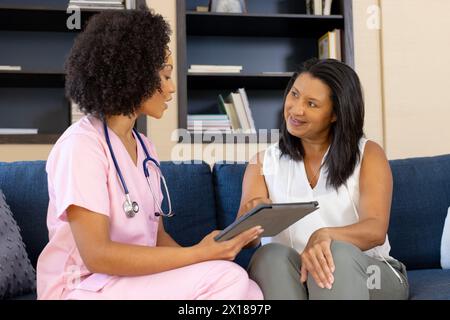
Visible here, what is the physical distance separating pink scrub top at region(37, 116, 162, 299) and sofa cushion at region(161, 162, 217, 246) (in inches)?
21.7

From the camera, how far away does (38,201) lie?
187 centimetres

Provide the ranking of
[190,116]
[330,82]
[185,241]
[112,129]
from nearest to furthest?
1. [112,129]
2. [330,82]
3. [185,241]
4. [190,116]

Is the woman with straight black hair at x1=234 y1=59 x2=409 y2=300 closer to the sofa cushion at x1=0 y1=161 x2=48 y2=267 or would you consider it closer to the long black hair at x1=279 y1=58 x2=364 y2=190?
the long black hair at x1=279 y1=58 x2=364 y2=190

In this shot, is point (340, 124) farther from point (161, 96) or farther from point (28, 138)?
point (28, 138)

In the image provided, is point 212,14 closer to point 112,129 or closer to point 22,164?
point 22,164

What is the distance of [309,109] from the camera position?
174 centimetres

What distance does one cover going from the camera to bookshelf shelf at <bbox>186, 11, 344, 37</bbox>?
314 cm

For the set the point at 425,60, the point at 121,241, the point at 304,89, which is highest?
the point at 425,60

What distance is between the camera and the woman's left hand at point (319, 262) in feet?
4.32

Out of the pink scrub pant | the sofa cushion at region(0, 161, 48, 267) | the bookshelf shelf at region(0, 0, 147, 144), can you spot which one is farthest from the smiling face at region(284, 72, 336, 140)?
the bookshelf shelf at region(0, 0, 147, 144)

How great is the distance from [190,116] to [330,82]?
55.5 inches
